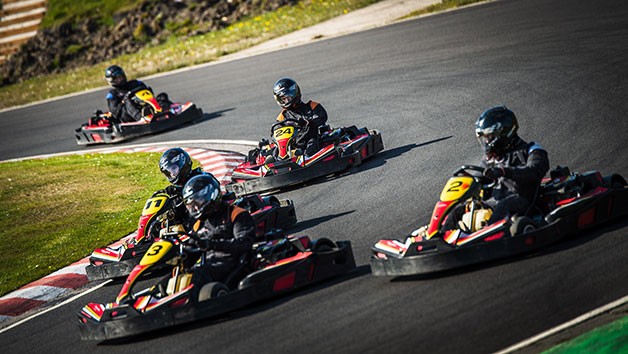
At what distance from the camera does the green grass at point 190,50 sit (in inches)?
1093

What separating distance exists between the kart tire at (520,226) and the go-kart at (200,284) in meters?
1.65

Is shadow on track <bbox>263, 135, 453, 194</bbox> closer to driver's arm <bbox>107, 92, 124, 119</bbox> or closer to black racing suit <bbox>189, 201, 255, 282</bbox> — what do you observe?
black racing suit <bbox>189, 201, 255, 282</bbox>

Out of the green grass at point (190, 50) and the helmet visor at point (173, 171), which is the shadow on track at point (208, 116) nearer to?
the green grass at point (190, 50)

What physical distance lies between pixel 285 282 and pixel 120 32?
30.2 m

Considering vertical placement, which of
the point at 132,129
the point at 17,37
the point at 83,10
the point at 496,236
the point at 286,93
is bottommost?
the point at 132,129

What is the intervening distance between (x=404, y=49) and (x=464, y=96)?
5.84m

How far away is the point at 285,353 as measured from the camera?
5.89 metres

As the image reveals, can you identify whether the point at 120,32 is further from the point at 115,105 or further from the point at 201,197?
the point at 201,197

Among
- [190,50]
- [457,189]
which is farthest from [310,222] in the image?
[190,50]

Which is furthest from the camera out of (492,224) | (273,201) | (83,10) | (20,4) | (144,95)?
(20,4)

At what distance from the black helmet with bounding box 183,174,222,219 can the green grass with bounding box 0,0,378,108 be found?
19.9 meters

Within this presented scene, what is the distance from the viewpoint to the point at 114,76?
16719 mm

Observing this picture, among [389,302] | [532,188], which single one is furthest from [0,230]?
[532,188]

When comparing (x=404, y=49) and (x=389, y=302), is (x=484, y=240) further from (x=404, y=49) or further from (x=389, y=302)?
(x=404, y=49)
